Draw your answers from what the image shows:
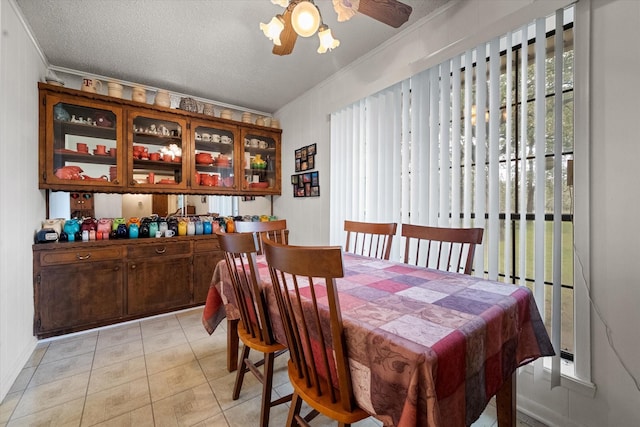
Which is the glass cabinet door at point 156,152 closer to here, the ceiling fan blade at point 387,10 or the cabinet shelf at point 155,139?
the cabinet shelf at point 155,139

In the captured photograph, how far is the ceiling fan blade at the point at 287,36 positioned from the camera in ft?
4.71

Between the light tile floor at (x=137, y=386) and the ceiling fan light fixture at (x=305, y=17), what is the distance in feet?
6.77

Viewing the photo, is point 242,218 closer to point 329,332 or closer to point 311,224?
point 311,224

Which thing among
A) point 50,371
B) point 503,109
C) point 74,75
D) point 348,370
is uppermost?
point 74,75

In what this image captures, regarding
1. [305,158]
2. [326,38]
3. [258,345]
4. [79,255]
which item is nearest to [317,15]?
[326,38]

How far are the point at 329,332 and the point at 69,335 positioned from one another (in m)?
2.83

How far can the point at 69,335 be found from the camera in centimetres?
242

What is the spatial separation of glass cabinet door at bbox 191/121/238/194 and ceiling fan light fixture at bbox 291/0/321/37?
7.61 ft

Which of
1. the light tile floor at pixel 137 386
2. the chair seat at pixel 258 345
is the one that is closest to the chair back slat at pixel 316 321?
the chair seat at pixel 258 345

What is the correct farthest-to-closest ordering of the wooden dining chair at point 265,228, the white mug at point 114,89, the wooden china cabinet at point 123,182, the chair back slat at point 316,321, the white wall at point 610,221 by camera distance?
the white mug at point 114,89 < the wooden china cabinet at point 123,182 < the wooden dining chair at point 265,228 < the white wall at point 610,221 < the chair back slat at point 316,321

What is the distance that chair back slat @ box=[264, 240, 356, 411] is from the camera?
0.80 meters

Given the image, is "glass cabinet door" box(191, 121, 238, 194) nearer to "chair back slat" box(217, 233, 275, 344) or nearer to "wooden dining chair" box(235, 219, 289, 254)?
"wooden dining chair" box(235, 219, 289, 254)

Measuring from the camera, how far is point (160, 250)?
2840 millimetres

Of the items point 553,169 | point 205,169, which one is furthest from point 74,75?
point 553,169
